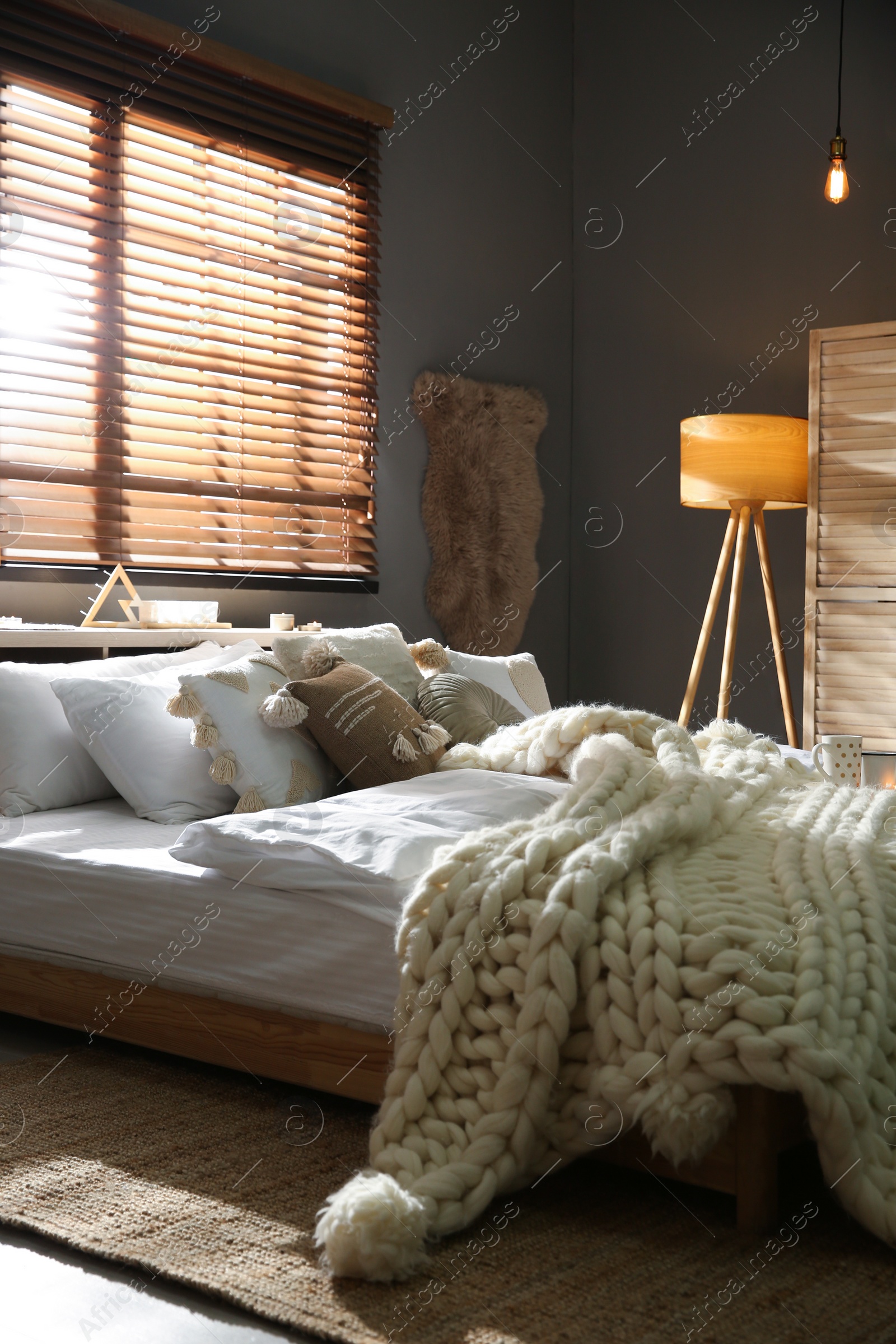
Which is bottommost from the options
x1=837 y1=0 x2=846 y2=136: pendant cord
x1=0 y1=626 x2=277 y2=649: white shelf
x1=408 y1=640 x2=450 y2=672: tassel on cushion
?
x1=408 y1=640 x2=450 y2=672: tassel on cushion

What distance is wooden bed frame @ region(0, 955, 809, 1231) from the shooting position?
157 cm

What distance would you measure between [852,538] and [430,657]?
5.42 feet

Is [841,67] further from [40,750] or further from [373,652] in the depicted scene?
[40,750]

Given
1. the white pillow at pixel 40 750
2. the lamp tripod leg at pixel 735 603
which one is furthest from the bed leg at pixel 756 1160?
the lamp tripod leg at pixel 735 603

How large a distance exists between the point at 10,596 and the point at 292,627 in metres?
0.79

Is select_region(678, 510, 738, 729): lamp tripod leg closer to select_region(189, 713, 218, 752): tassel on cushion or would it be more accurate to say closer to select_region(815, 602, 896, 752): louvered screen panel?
select_region(815, 602, 896, 752): louvered screen panel

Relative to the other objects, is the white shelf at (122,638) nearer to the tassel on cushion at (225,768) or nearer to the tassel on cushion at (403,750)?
the tassel on cushion at (225,768)

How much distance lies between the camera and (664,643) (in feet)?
16.3

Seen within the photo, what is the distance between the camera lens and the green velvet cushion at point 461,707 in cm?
286

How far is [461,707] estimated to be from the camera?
2.90 m

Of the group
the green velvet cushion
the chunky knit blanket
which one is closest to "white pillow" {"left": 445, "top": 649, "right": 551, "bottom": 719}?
the green velvet cushion

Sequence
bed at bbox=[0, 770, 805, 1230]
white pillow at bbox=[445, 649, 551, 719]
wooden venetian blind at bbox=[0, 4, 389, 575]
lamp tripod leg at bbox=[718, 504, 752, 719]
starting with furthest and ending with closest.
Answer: lamp tripod leg at bbox=[718, 504, 752, 719] → white pillow at bbox=[445, 649, 551, 719] → wooden venetian blind at bbox=[0, 4, 389, 575] → bed at bbox=[0, 770, 805, 1230]

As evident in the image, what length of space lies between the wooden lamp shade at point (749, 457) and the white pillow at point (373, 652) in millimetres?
1592

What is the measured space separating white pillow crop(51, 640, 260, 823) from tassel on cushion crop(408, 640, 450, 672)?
0.64 meters
